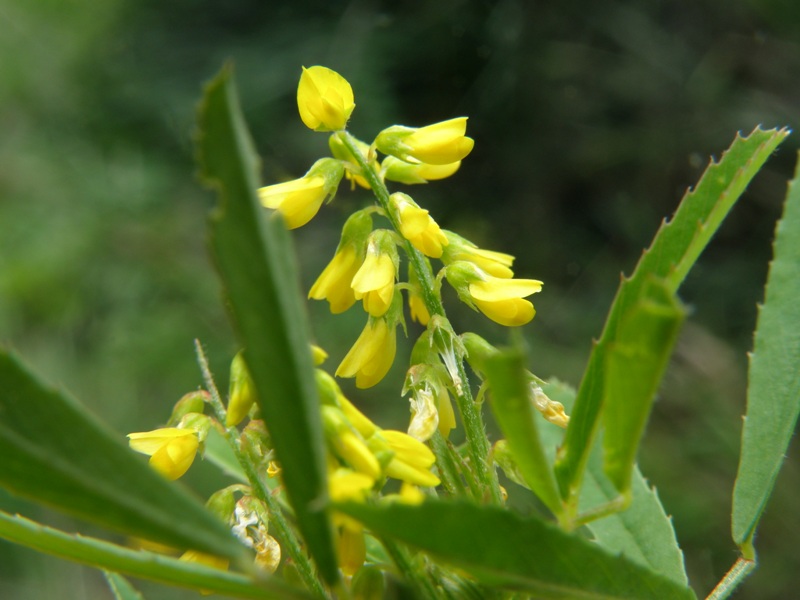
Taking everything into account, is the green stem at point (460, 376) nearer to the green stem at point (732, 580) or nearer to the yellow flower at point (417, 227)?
the yellow flower at point (417, 227)

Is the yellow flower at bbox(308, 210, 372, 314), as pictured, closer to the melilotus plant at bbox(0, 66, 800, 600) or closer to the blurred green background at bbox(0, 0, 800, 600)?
the melilotus plant at bbox(0, 66, 800, 600)

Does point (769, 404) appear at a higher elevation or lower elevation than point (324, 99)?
lower

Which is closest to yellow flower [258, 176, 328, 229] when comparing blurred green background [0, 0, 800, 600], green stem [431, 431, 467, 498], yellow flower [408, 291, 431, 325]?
yellow flower [408, 291, 431, 325]

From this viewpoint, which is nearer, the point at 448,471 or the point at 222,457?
the point at 448,471

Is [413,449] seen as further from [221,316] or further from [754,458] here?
[221,316]

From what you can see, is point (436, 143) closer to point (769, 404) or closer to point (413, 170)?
point (413, 170)

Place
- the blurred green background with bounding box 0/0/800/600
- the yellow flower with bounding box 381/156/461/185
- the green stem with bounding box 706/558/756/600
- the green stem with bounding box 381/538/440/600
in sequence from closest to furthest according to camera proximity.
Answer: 1. the green stem with bounding box 381/538/440/600
2. the green stem with bounding box 706/558/756/600
3. the yellow flower with bounding box 381/156/461/185
4. the blurred green background with bounding box 0/0/800/600

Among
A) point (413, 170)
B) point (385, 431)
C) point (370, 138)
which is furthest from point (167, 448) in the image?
point (370, 138)
